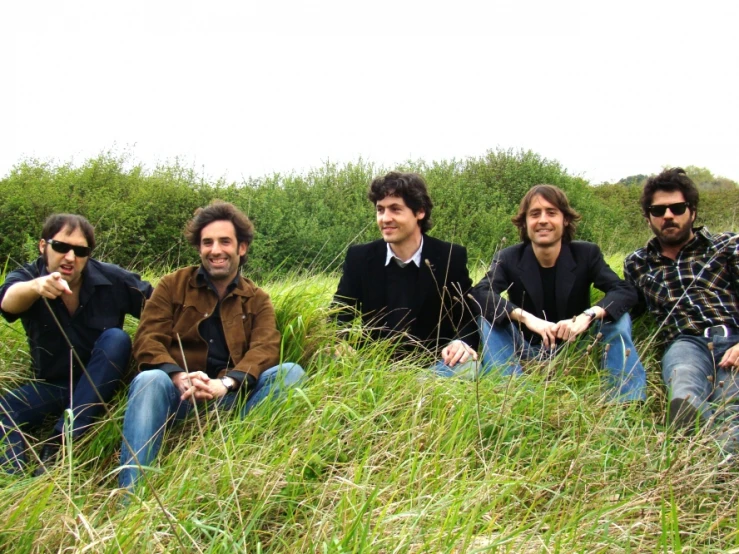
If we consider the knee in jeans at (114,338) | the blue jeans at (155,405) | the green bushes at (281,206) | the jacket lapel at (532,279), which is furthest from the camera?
the green bushes at (281,206)

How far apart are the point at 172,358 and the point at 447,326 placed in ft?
5.77

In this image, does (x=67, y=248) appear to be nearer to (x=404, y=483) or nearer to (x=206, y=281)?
(x=206, y=281)

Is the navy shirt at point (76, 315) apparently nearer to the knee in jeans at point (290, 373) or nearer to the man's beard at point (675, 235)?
the knee in jeans at point (290, 373)

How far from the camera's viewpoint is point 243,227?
3682 millimetres

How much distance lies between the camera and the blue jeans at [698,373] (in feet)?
9.64

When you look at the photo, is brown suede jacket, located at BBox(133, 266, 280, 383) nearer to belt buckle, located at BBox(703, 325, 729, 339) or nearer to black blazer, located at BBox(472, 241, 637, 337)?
black blazer, located at BBox(472, 241, 637, 337)

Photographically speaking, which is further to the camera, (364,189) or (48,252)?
(364,189)

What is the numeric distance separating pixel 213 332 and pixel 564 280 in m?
2.18

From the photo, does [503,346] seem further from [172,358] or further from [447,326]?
[172,358]

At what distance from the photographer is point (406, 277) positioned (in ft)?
13.5

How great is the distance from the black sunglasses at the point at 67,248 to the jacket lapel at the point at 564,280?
282cm

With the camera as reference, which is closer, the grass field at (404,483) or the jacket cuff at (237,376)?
the grass field at (404,483)

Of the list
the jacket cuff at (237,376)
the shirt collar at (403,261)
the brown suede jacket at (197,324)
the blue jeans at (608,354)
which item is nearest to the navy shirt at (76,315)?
the brown suede jacket at (197,324)

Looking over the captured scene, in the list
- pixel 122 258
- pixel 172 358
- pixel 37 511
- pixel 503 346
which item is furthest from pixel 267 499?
pixel 122 258
